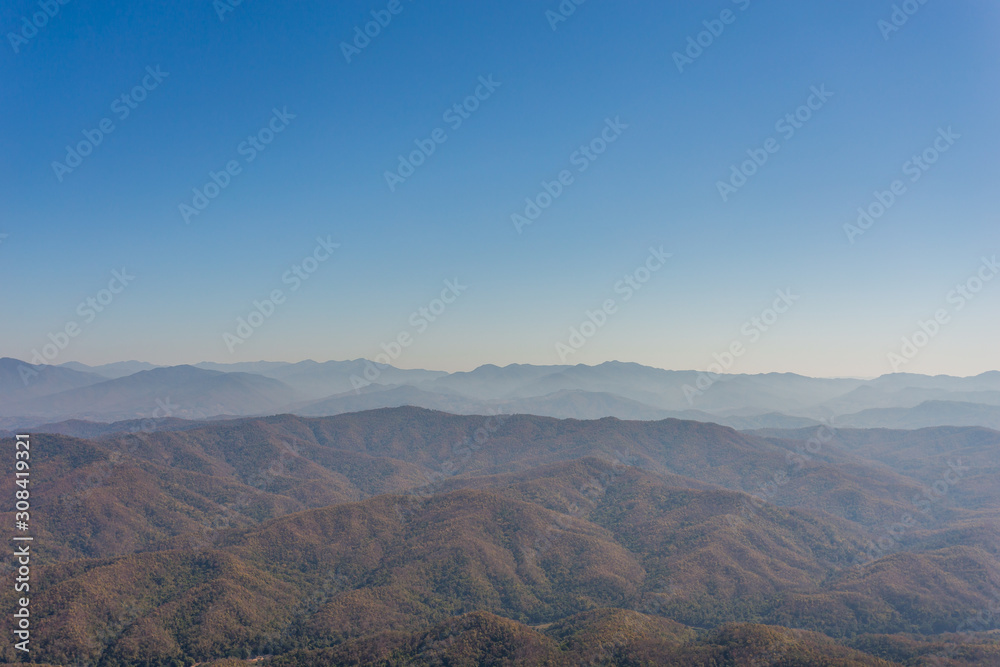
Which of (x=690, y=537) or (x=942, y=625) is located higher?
(x=690, y=537)

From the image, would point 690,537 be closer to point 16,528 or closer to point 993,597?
point 993,597

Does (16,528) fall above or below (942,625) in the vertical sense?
above

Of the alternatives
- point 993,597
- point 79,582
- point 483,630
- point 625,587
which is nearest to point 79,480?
point 79,582

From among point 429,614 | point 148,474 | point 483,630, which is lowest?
point 429,614

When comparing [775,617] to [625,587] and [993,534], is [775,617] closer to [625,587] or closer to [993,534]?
[625,587]

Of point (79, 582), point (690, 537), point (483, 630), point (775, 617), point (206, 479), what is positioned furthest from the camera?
point (206, 479)

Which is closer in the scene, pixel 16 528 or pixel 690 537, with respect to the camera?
pixel 16 528

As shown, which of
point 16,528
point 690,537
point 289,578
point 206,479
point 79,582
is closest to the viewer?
point 79,582

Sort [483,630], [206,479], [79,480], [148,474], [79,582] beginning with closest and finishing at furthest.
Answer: [483,630], [79,582], [79,480], [148,474], [206,479]

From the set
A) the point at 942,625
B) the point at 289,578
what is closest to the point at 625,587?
the point at 942,625
